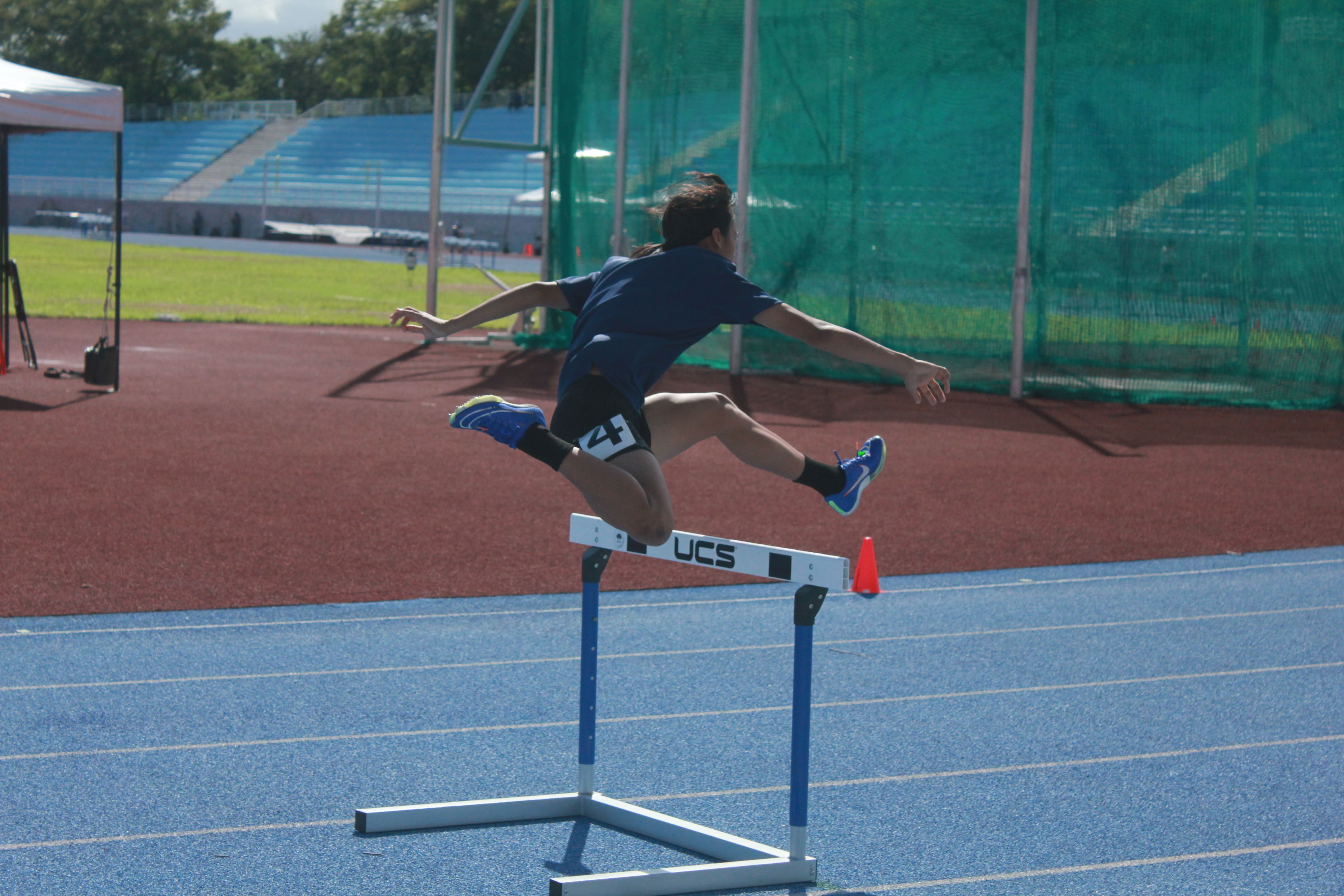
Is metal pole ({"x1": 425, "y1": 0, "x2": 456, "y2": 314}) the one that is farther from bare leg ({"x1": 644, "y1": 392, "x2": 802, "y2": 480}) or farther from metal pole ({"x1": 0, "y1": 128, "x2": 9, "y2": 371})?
bare leg ({"x1": 644, "y1": 392, "x2": 802, "y2": 480})

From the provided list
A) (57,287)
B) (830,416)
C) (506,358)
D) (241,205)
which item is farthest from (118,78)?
(830,416)

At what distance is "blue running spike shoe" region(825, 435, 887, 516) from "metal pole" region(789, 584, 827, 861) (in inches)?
39.5

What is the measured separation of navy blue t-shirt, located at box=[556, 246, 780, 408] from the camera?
4113 mm

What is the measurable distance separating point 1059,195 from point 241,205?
156 feet

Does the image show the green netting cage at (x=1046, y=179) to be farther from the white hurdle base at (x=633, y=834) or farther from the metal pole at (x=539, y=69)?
the white hurdle base at (x=633, y=834)

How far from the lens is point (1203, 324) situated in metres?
14.4

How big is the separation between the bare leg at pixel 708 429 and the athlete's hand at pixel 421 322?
2.42 ft

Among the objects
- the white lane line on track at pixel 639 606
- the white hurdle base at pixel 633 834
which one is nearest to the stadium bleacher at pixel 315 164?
the white lane line on track at pixel 639 606

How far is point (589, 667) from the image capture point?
4.48 meters

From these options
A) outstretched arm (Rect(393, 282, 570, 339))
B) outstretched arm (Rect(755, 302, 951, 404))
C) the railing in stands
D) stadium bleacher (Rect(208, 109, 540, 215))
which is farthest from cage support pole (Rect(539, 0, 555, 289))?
the railing in stands

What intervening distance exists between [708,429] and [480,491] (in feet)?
17.2

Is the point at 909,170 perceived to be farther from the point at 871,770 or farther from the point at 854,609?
the point at 871,770

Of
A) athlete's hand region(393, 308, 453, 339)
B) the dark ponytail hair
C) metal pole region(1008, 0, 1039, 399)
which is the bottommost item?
athlete's hand region(393, 308, 453, 339)

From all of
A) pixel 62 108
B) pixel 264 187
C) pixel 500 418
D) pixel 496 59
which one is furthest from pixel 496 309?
pixel 264 187
